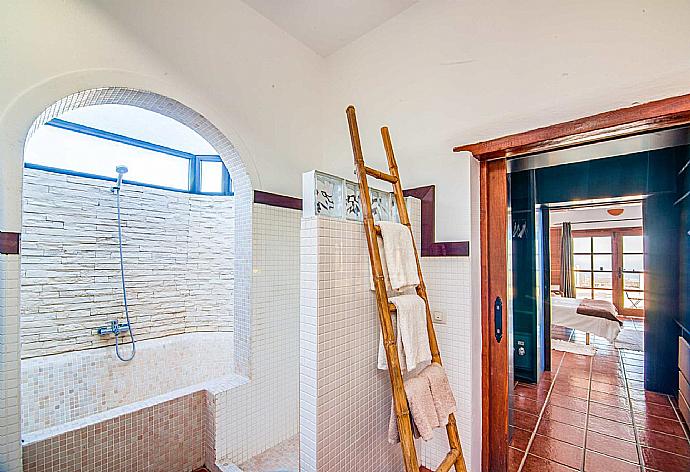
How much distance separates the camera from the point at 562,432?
1956 mm

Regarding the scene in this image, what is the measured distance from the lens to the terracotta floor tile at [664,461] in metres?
1.60

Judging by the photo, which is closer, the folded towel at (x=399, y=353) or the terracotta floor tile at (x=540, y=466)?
the folded towel at (x=399, y=353)

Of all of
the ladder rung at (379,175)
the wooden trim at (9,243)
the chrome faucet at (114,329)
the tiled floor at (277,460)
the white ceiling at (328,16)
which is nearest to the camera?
the wooden trim at (9,243)

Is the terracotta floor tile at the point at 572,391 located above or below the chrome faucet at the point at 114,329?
below

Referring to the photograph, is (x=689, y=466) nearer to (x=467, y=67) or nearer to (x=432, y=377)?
(x=432, y=377)

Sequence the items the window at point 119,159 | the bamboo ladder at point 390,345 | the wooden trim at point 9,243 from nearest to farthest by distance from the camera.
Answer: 1. the wooden trim at point 9,243
2. the bamboo ladder at point 390,345
3. the window at point 119,159

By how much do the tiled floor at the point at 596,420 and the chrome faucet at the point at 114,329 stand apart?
10.4ft

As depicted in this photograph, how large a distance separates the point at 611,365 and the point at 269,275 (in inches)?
84.7

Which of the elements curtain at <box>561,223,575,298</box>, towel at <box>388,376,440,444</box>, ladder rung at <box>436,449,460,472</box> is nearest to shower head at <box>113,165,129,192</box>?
towel at <box>388,376,440,444</box>

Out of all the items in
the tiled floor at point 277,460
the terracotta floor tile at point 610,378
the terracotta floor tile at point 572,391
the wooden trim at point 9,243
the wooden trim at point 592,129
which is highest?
the wooden trim at point 592,129

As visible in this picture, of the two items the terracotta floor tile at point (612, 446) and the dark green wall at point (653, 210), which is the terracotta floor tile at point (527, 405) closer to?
the terracotta floor tile at point (612, 446)

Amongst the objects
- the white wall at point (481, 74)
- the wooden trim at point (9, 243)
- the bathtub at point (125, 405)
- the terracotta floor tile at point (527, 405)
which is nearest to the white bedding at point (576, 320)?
the terracotta floor tile at point (527, 405)

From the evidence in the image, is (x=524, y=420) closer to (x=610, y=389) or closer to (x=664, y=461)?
(x=610, y=389)

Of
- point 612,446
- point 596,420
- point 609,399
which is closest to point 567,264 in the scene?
point 609,399
